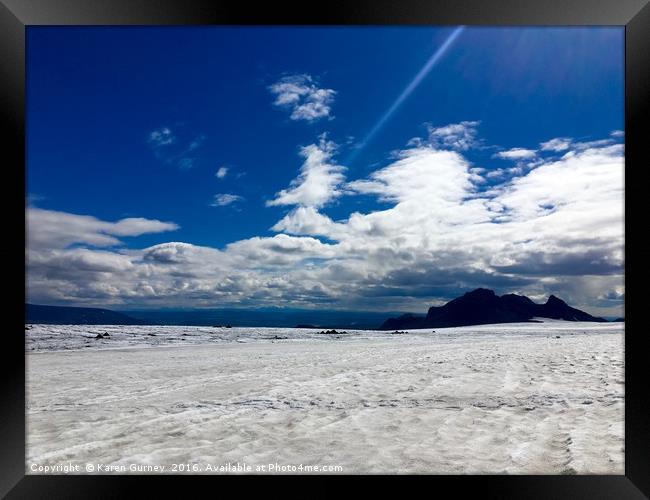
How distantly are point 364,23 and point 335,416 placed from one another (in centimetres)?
349

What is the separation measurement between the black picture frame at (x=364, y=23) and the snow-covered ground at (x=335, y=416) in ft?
1.16

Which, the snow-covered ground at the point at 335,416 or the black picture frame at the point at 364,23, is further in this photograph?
the snow-covered ground at the point at 335,416

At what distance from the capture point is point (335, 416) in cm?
440

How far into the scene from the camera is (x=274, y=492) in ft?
8.91

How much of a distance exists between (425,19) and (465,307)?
13781cm

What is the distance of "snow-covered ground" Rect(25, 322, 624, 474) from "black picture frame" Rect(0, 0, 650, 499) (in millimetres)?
353

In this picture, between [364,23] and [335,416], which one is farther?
[335,416]

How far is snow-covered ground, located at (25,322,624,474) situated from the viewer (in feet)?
10.6

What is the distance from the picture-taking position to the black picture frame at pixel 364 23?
2670 mm

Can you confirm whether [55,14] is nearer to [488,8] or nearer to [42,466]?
[488,8]

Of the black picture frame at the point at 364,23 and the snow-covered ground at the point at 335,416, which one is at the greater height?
the black picture frame at the point at 364,23

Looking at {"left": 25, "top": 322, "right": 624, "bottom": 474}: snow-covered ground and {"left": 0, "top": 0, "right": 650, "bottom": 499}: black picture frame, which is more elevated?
{"left": 0, "top": 0, "right": 650, "bottom": 499}: black picture frame

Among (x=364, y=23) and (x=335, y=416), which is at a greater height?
(x=364, y=23)

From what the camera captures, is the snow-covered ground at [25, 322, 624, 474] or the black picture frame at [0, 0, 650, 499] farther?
the snow-covered ground at [25, 322, 624, 474]
